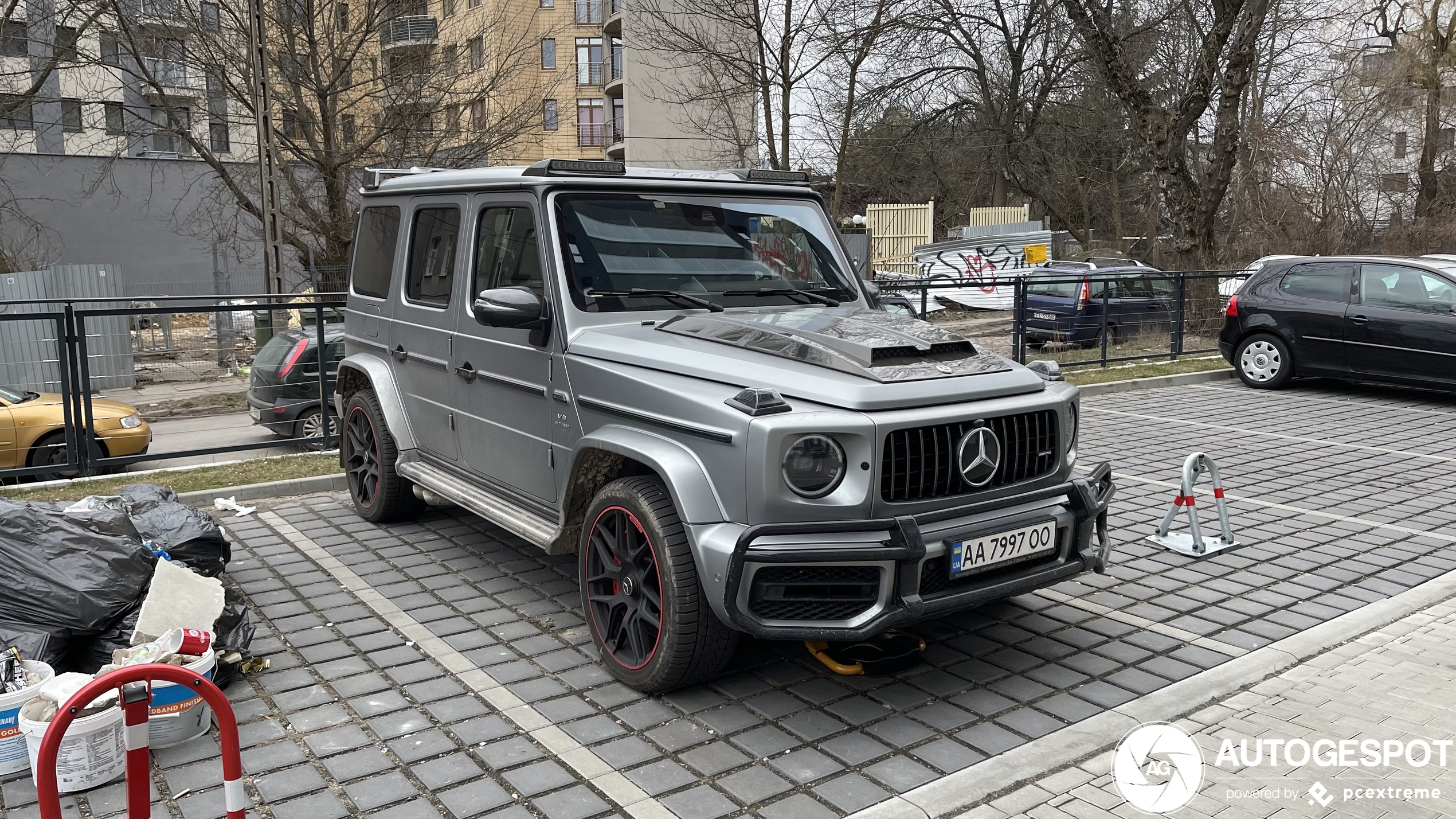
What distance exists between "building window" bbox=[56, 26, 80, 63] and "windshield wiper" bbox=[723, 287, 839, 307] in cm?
2140

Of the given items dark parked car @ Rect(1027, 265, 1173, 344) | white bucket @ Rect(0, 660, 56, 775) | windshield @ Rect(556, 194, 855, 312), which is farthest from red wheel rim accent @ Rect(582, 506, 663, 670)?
dark parked car @ Rect(1027, 265, 1173, 344)

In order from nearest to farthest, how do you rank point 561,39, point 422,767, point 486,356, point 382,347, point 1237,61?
point 422,767 < point 486,356 < point 382,347 < point 1237,61 < point 561,39

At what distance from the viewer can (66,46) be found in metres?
21.0

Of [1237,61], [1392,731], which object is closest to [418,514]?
[1392,731]

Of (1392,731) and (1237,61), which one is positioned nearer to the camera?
(1392,731)

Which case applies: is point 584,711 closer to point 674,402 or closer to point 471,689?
point 471,689

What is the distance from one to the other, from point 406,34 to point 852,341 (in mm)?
26697

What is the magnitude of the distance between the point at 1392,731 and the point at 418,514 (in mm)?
5681

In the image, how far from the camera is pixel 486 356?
5621 mm

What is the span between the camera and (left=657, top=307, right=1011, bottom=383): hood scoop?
13.9 feet

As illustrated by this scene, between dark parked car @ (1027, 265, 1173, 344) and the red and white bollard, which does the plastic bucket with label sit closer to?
the red and white bollard

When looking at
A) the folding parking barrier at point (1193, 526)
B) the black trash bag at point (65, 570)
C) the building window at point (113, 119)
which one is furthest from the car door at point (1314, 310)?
the building window at point (113, 119)

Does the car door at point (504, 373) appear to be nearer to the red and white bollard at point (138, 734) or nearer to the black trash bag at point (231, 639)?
the black trash bag at point (231, 639)

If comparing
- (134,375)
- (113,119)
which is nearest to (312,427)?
(134,375)
